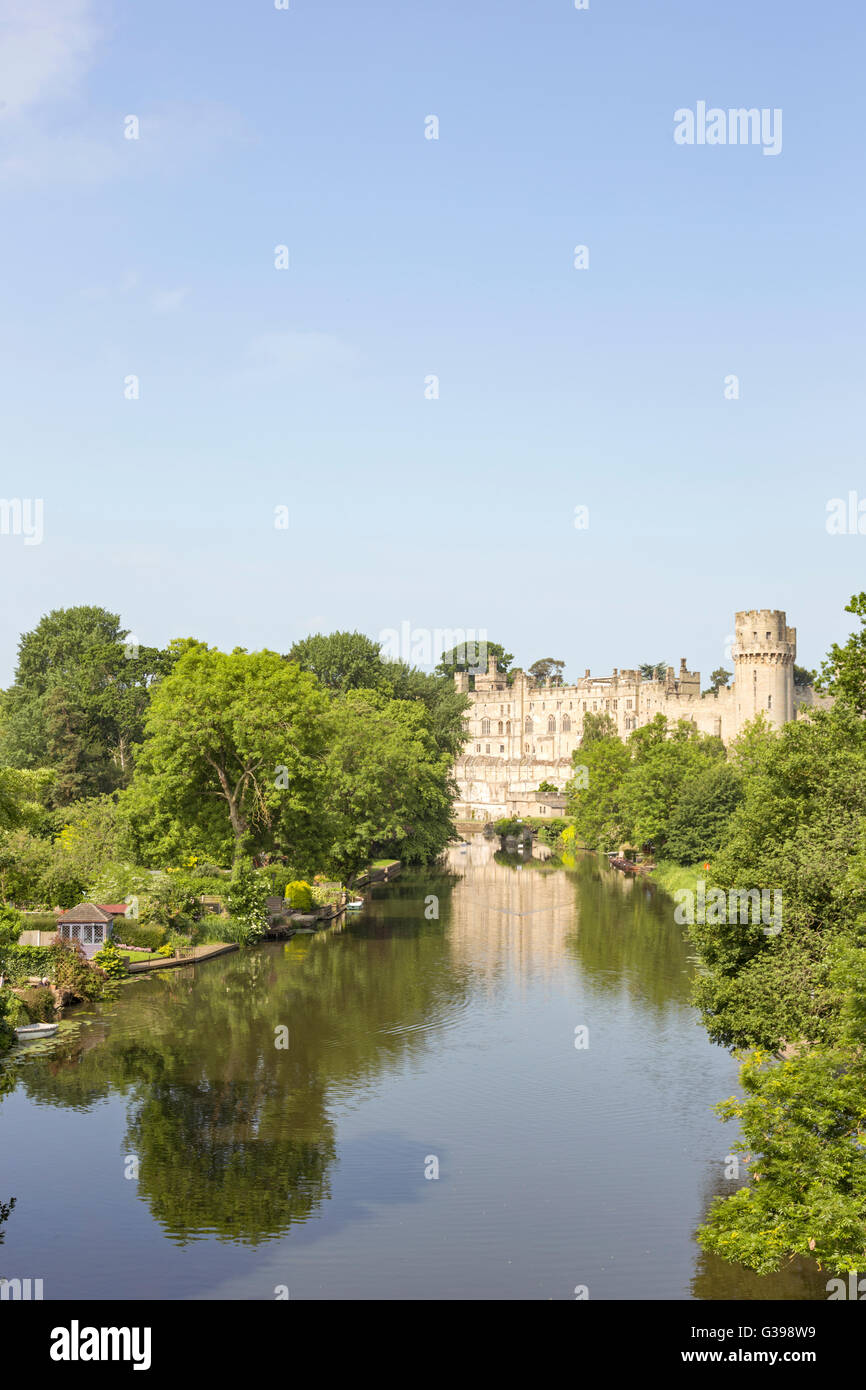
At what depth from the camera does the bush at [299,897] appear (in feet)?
198

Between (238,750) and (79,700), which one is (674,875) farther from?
(79,700)

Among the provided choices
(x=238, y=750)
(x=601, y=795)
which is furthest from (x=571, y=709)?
(x=238, y=750)

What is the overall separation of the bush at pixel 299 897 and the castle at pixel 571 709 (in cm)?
5733

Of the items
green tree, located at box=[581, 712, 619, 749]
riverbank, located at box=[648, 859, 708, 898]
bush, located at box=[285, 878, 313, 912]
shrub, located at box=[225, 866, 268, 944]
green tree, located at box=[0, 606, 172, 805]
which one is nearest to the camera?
shrub, located at box=[225, 866, 268, 944]

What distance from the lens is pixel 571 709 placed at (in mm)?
157375

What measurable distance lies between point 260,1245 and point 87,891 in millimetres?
31341

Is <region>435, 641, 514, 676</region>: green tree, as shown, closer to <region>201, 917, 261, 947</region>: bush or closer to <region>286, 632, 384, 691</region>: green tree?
<region>286, 632, 384, 691</region>: green tree

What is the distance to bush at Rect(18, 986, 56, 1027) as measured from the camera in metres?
37.7

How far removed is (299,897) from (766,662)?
60.5 m

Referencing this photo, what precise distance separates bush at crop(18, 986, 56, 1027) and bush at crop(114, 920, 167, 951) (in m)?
9.19

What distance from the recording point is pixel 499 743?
164750mm

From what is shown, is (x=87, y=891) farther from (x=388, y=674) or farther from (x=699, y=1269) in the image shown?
(x=388, y=674)

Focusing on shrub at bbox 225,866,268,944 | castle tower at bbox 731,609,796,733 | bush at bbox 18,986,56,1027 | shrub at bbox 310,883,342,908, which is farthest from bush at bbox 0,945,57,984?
castle tower at bbox 731,609,796,733

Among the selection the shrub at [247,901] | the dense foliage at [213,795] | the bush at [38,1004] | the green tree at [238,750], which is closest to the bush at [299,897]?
the dense foliage at [213,795]
